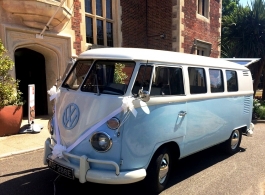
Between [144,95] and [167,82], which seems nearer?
[144,95]

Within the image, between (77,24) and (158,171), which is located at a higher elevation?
(77,24)

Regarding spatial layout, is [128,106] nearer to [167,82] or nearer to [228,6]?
[167,82]

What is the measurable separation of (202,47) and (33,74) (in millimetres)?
10322

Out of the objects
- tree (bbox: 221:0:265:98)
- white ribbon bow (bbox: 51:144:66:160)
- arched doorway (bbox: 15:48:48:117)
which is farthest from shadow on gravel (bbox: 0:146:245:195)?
tree (bbox: 221:0:265:98)

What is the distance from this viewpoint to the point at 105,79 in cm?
392

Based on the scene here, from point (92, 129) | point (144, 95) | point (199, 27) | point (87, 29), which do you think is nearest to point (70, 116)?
point (92, 129)

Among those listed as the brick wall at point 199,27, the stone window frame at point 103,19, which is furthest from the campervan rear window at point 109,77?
the brick wall at point 199,27

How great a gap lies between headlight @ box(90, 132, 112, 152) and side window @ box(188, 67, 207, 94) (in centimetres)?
182

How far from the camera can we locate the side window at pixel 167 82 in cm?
388

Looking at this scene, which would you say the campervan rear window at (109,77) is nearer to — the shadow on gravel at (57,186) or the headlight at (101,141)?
the headlight at (101,141)

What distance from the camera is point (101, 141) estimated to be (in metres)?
3.43

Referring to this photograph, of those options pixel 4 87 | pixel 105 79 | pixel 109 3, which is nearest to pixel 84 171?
pixel 105 79

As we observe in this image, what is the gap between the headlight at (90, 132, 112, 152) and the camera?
341 centimetres

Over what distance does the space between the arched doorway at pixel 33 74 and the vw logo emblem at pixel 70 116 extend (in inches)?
279
